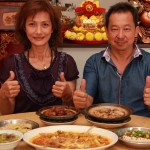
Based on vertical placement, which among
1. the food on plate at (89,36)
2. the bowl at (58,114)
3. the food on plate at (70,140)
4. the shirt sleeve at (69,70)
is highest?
the food on plate at (89,36)

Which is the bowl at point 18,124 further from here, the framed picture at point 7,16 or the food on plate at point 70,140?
the framed picture at point 7,16

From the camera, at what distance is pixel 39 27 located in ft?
7.97

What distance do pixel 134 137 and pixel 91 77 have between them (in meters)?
0.97

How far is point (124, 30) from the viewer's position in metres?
2.44

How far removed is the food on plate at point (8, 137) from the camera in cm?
154

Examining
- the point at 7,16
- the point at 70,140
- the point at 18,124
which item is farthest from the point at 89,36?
the point at 70,140

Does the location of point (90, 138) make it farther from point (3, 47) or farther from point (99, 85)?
point (3, 47)

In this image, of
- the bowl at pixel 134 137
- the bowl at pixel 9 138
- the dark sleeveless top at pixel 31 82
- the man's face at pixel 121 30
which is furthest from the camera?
the dark sleeveless top at pixel 31 82

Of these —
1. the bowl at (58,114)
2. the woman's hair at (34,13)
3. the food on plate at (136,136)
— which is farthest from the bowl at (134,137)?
the woman's hair at (34,13)

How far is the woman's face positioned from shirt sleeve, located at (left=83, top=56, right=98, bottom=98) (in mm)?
410

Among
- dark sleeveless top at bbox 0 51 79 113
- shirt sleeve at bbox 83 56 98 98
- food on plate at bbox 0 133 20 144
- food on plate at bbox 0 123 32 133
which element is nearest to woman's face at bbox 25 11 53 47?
dark sleeveless top at bbox 0 51 79 113

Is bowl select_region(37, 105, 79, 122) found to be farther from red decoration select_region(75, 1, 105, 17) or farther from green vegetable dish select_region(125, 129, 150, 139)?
red decoration select_region(75, 1, 105, 17)

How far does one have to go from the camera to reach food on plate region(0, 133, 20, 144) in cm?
154

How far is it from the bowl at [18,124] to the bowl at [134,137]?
1.55 feet
